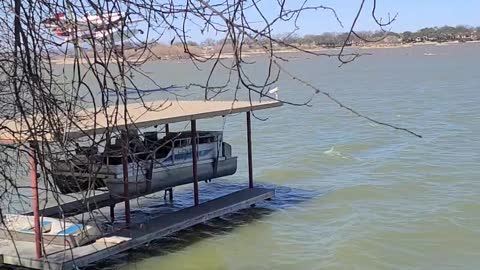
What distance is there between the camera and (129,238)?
34.9ft

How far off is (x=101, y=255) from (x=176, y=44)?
7803 millimetres

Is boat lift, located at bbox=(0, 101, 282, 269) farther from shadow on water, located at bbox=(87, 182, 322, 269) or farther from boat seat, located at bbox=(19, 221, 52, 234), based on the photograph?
shadow on water, located at bbox=(87, 182, 322, 269)

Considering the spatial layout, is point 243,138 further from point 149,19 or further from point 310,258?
point 149,19

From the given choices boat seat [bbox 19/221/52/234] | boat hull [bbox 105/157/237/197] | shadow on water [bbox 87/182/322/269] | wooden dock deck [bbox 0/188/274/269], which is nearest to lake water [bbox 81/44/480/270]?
shadow on water [bbox 87/182/322/269]

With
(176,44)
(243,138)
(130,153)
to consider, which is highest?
(176,44)

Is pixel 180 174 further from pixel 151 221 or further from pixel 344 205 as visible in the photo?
pixel 344 205

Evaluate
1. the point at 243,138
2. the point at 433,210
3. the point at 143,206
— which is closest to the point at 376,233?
the point at 433,210

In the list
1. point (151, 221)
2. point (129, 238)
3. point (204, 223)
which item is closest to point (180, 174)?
point (204, 223)

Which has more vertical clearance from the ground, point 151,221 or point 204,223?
point 151,221

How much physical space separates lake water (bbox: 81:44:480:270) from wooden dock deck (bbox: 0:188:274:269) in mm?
425

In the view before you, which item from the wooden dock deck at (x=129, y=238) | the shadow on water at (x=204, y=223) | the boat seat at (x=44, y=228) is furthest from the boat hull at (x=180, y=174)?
the boat seat at (x=44, y=228)

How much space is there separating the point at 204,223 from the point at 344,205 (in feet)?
11.3

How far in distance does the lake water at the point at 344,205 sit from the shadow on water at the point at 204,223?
2 centimetres

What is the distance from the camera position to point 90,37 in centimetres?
229
